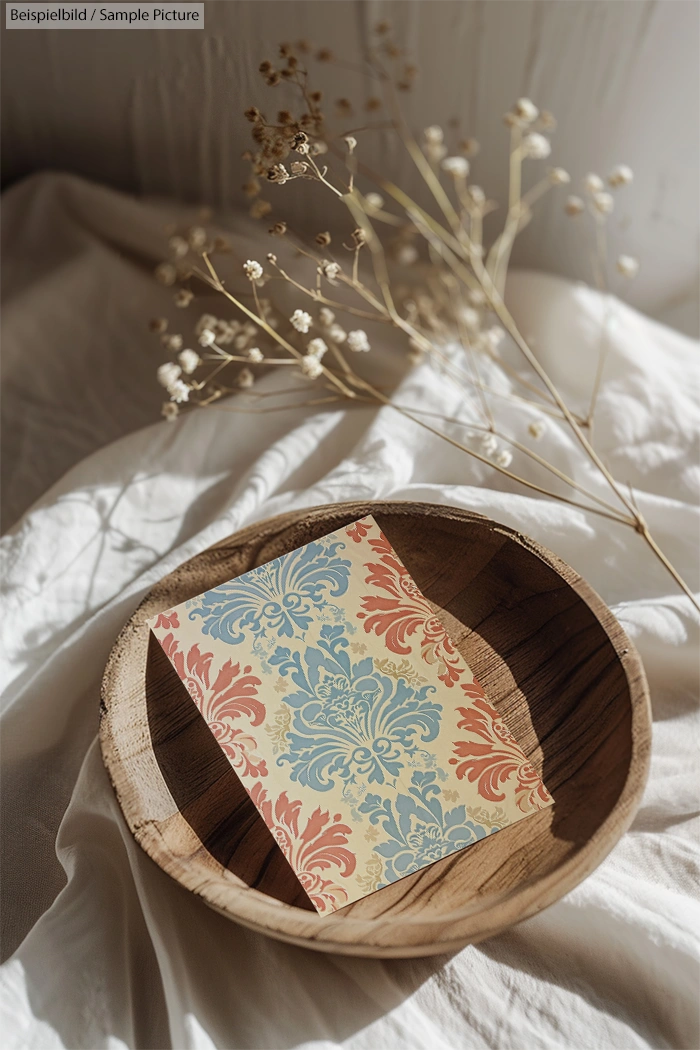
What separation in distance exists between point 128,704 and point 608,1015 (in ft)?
1.18

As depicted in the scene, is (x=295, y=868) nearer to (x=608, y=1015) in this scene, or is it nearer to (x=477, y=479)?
(x=608, y=1015)

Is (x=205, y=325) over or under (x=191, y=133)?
under

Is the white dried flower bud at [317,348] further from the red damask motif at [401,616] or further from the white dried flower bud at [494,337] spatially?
the white dried flower bud at [494,337]

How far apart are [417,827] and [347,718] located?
83mm

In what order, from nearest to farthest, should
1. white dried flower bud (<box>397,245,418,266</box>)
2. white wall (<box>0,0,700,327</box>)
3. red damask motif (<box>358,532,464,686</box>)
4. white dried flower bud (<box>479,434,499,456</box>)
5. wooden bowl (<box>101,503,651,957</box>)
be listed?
wooden bowl (<box>101,503,651,957</box>) < red damask motif (<box>358,532,464,686</box>) < white dried flower bud (<box>479,434,499,456</box>) < white wall (<box>0,0,700,327</box>) < white dried flower bud (<box>397,245,418,266</box>)

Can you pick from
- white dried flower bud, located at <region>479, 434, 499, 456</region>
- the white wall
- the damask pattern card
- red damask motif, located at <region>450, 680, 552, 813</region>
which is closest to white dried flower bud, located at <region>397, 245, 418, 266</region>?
the white wall

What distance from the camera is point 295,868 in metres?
0.50

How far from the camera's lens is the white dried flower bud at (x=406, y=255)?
36.5 inches

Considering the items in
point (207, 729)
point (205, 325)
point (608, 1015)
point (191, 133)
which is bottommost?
point (608, 1015)

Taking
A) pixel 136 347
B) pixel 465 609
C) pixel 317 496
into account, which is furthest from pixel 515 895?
pixel 136 347

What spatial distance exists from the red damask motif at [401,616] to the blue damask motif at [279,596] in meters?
0.02

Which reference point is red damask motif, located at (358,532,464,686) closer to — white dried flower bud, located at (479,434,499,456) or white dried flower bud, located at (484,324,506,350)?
white dried flower bud, located at (479,434,499,456)

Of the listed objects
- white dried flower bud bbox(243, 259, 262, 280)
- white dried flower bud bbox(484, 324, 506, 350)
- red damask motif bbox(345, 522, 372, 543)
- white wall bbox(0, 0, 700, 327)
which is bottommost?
red damask motif bbox(345, 522, 372, 543)

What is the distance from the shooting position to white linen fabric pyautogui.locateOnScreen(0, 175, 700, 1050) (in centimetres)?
52
